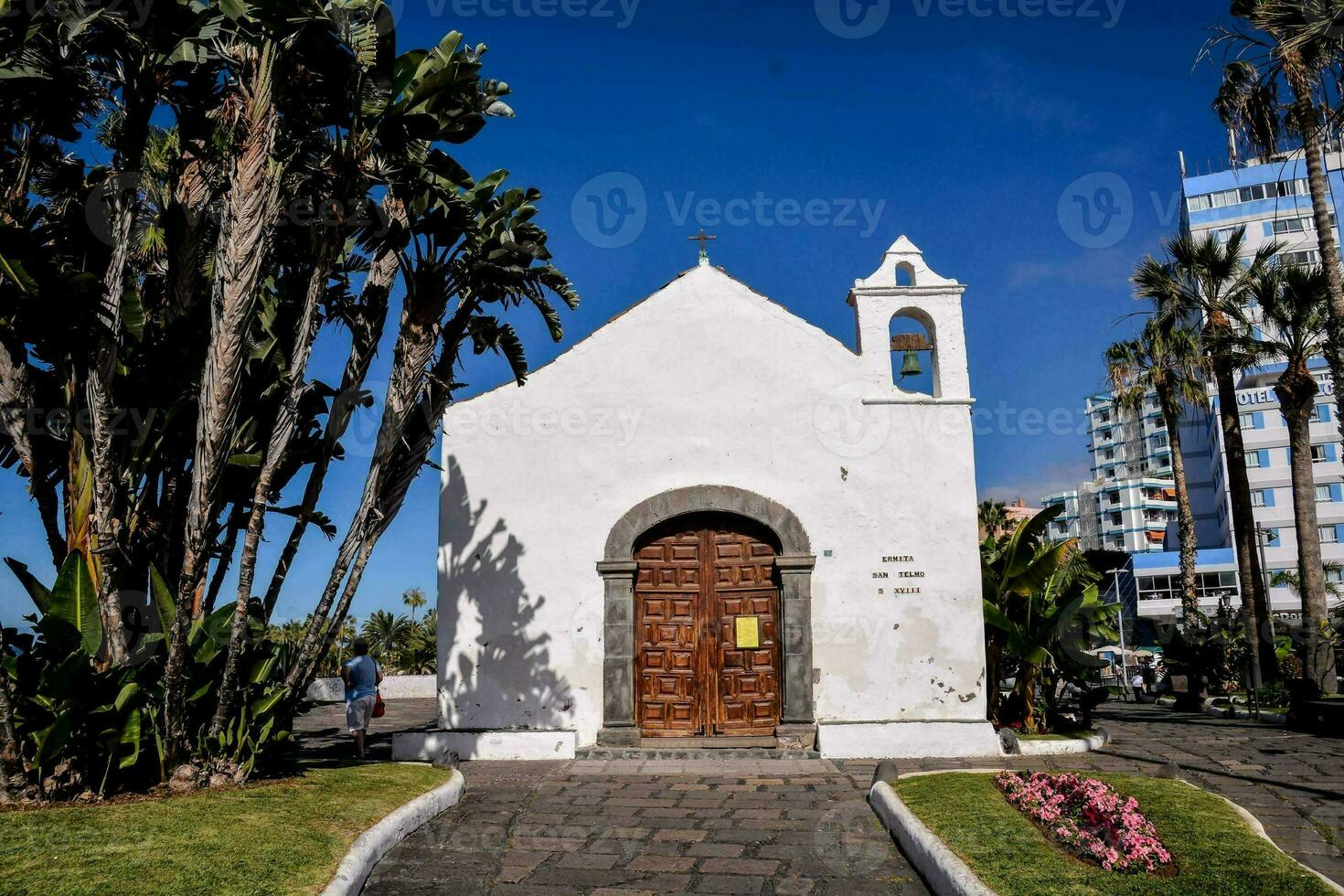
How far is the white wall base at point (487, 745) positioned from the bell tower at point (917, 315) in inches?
247

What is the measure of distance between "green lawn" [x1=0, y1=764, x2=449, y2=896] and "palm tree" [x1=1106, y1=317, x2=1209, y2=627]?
20.8 m

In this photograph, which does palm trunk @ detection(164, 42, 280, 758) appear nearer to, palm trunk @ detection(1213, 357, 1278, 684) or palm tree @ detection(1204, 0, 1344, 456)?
palm tree @ detection(1204, 0, 1344, 456)

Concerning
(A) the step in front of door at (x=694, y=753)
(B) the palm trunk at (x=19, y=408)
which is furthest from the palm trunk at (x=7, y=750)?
(A) the step in front of door at (x=694, y=753)

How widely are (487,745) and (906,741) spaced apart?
5139 mm

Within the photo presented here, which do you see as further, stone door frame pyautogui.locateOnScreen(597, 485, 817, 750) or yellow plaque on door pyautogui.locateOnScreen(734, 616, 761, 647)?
yellow plaque on door pyautogui.locateOnScreen(734, 616, 761, 647)

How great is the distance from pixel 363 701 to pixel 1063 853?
8547 millimetres

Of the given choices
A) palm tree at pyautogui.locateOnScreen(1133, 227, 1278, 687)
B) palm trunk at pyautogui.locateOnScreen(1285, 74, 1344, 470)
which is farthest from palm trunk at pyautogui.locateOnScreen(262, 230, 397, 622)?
palm tree at pyautogui.locateOnScreen(1133, 227, 1278, 687)

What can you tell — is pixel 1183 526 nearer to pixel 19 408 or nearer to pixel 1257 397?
pixel 19 408

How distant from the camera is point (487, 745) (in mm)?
11586

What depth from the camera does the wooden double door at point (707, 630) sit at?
39.2 feet

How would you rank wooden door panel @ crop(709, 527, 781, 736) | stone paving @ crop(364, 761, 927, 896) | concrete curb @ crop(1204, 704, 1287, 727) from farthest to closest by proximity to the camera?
concrete curb @ crop(1204, 704, 1287, 727), wooden door panel @ crop(709, 527, 781, 736), stone paving @ crop(364, 761, 927, 896)

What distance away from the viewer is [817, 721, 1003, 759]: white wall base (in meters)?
11.4

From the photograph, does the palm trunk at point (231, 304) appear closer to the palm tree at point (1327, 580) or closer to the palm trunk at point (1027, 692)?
the palm trunk at point (1027, 692)

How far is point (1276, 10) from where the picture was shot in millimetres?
11562
